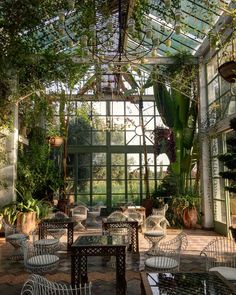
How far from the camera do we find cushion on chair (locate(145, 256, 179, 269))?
412cm

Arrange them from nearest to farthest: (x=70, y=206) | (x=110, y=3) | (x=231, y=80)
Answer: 1. (x=231, y=80)
2. (x=110, y=3)
3. (x=70, y=206)

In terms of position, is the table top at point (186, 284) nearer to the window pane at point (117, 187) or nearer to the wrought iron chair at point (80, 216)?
the wrought iron chair at point (80, 216)

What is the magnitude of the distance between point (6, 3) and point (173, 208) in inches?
272

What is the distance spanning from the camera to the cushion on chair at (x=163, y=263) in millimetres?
4120

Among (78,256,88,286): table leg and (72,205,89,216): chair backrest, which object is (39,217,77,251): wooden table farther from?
(72,205,89,216): chair backrest

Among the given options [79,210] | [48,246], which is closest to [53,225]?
[48,246]

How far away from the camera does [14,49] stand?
21.8ft

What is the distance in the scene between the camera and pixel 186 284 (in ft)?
9.21

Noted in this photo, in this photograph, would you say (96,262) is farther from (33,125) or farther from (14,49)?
(33,125)

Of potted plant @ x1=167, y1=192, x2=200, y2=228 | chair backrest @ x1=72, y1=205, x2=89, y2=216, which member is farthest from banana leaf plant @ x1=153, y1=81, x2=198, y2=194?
chair backrest @ x1=72, y1=205, x2=89, y2=216

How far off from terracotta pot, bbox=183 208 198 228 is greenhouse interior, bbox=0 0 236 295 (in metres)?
0.03

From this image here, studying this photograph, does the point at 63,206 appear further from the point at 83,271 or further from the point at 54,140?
the point at 83,271

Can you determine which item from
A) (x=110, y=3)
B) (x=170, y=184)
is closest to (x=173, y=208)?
(x=170, y=184)

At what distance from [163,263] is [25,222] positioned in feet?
16.8
